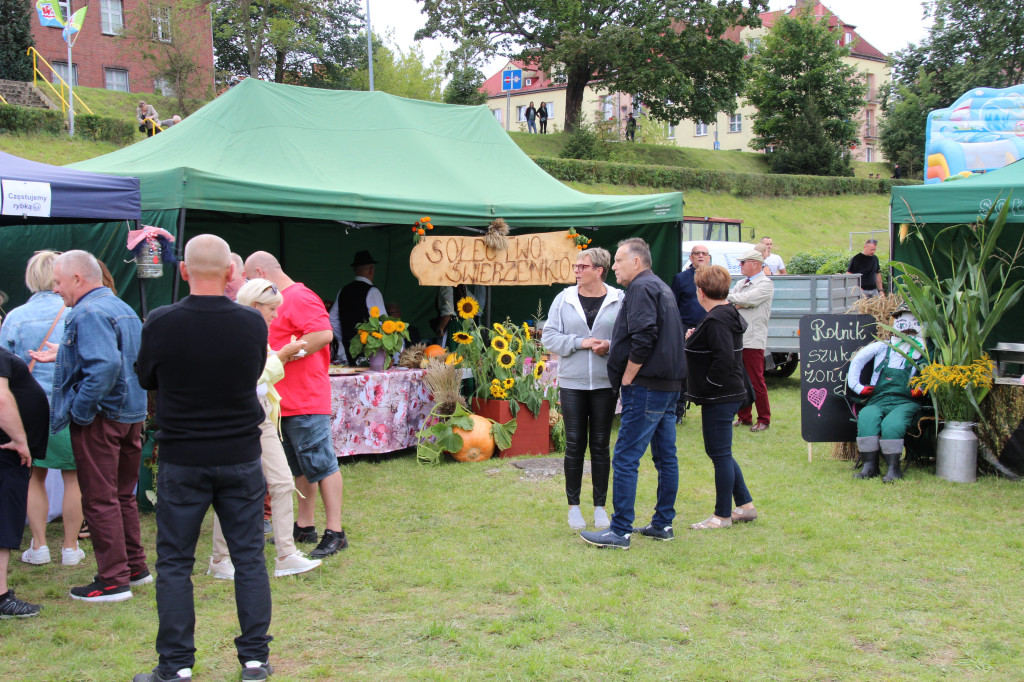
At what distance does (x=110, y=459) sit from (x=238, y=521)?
1.25 metres

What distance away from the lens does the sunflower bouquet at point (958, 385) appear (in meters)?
6.11

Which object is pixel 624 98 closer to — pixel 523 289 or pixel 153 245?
pixel 523 289

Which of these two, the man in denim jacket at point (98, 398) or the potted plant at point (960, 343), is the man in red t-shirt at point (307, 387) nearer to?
the man in denim jacket at point (98, 398)

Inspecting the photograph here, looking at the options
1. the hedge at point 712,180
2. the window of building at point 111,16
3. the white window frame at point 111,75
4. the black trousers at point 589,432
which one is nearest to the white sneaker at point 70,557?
the black trousers at point 589,432

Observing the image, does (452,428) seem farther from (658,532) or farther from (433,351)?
(658,532)

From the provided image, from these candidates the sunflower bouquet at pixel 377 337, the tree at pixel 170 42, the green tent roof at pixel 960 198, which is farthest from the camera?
the tree at pixel 170 42

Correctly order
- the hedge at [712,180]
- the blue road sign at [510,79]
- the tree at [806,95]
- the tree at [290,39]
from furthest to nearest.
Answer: the tree at [806,95] → the tree at [290,39] → the hedge at [712,180] → the blue road sign at [510,79]

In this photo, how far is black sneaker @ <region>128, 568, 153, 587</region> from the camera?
13.8 ft

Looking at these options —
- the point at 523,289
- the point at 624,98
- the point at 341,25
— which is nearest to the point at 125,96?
the point at 341,25

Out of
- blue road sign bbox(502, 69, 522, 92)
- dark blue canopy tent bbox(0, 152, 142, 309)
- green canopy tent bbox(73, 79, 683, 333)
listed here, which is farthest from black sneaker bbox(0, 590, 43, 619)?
blue road sign bbox(502, 69, 522, 92)

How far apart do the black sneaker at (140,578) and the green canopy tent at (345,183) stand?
2381 millimetres

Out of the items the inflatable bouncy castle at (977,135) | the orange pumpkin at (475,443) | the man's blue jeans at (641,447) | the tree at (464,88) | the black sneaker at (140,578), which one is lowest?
the black sneaker at (140,578)

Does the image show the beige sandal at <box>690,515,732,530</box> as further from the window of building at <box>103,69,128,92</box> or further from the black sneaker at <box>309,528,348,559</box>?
the window of building at <box>103,69,128,92</box>

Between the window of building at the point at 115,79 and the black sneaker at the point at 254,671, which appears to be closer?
the black sneaker at the point at 254,671
